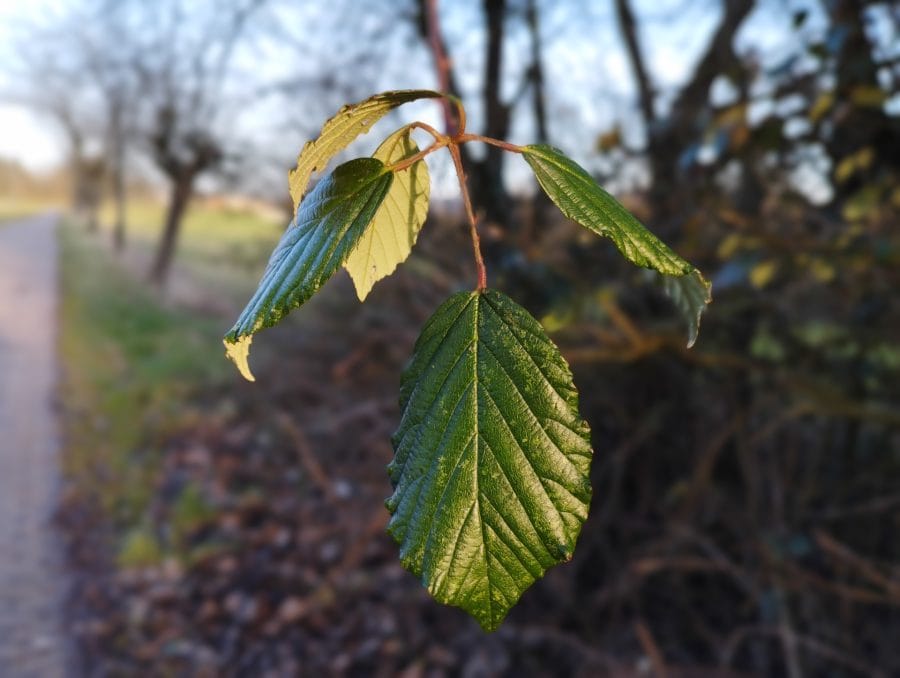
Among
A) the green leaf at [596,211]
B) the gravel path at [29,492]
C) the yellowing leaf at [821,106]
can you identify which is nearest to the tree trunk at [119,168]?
the gravel path at [29,492]

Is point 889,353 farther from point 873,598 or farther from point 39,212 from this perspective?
point 39,212

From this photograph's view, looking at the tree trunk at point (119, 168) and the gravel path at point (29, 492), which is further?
the tree trunk at point (119, 168)

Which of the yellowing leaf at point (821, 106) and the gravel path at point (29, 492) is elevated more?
the gravel path at point (29, 492)

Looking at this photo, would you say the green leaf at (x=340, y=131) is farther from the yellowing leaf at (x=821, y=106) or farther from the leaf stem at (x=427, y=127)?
the yellowing leaf at (x=821, y=106)

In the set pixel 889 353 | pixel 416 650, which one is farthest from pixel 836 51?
pixel 416 650

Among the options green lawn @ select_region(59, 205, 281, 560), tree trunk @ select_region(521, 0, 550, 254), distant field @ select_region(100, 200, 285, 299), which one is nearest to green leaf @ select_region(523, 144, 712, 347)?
distant field @ select_region(100, 200, 285, 299)

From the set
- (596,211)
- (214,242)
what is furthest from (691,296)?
(214,242)
